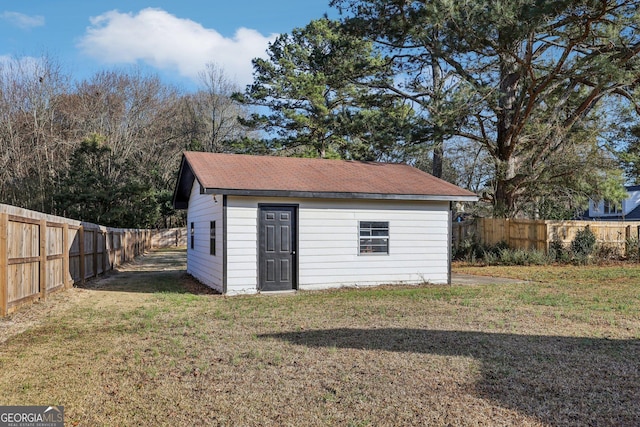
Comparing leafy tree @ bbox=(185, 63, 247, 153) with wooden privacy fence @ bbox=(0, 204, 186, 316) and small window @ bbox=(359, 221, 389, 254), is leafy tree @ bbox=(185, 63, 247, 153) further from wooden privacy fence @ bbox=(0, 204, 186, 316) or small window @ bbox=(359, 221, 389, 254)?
small window @ bbox=(359, 221, 389, 254)

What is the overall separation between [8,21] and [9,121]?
6734 millimetres

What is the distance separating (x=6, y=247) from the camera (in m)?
7.45

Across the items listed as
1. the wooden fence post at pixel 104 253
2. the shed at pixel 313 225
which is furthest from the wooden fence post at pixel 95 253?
the shed at pixel 313 225

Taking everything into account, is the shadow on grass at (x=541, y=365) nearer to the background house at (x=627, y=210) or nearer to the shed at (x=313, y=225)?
the shed at (x=313, y=225)

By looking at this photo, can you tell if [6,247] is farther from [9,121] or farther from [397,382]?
[9,121]

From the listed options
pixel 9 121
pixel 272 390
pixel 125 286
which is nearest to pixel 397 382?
pixel 272 390

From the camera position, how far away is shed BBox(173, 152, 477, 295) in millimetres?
11000

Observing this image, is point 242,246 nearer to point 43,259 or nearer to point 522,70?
point 43,259

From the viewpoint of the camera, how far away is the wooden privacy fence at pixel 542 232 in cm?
1878

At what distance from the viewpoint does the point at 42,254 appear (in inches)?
364

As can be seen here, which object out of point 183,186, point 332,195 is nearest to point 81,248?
point 183,186
